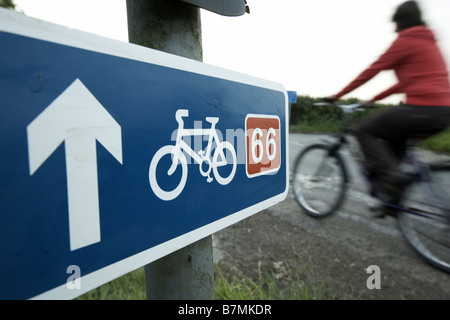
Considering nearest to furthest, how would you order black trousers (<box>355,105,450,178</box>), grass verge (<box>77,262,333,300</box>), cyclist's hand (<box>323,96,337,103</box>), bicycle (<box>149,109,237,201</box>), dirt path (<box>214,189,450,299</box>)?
bicycle (<box>149,109,237,201</box>), grass verge (<box>77,262,333,300</box>), dirt path (<box>214,189,450,299</box>), black trousers (<box>355,105,450,178</box>), cyclist's hand (<box>323,96,337,103</box>)

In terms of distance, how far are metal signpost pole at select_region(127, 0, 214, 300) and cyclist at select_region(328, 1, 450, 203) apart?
1971 mm

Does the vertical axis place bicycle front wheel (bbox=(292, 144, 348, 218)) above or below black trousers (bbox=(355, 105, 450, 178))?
below

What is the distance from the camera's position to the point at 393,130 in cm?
220

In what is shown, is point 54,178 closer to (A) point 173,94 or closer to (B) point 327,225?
(A) point 173,94

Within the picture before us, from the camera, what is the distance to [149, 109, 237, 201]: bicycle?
0.57 m

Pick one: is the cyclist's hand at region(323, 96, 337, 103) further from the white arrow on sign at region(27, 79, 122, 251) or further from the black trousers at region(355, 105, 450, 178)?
the white arrow on sign at region(27, 79, 122, 251)

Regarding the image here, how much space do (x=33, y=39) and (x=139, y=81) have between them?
0.17m

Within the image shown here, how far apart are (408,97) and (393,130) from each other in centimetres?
25

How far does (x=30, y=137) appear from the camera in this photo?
39 cm

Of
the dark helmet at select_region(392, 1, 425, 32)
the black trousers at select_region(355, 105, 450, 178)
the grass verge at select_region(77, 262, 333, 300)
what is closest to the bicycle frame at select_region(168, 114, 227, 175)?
the grass verge at select_region(77, 262, 333, 300)

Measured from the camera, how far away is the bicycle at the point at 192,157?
Result: 569 mm

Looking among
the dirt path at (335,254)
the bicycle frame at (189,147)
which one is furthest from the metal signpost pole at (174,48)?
the dirt path at (335,254)

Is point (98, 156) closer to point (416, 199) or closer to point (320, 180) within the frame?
point (416, 199)
